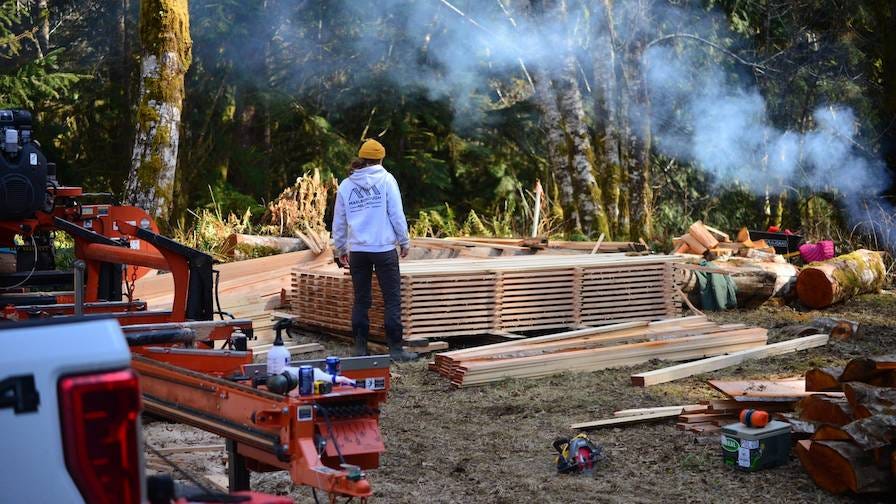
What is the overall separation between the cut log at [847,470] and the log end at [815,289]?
335 inches

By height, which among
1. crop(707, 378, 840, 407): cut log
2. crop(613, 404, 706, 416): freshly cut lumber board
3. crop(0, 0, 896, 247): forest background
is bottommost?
crop(613, 404, 706, 416): freshly cut lumber board

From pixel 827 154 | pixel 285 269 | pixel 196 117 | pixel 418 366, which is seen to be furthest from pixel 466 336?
pixel 827 154

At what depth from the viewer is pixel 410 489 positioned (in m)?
6.00

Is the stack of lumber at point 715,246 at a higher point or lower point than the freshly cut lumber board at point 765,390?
higher

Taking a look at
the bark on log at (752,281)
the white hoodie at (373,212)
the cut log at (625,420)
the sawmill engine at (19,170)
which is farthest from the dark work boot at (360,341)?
the bark on log at (752,281)

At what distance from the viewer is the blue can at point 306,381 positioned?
446 cm

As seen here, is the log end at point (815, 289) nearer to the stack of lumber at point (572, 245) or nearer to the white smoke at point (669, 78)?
the stack of lumber at point (572, 245)

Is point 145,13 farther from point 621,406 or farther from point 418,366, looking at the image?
point 621,406

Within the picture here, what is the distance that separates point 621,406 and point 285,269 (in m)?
6.07

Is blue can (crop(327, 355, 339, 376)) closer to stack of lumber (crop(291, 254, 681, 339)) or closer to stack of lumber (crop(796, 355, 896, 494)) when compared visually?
stack of lumber (crop(796, 355, 896, 494))

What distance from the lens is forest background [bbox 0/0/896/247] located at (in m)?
20.6

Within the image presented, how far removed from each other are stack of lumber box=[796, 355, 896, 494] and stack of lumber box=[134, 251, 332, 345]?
20.4ft

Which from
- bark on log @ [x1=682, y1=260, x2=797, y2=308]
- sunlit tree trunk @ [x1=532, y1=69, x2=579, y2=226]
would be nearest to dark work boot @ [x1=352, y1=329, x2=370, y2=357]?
bark on log @ [x1=682, y1=260, x2=797, y2=308]

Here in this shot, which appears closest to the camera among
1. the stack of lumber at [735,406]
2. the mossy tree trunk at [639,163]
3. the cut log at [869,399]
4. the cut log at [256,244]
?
the cut log at [869,399]
